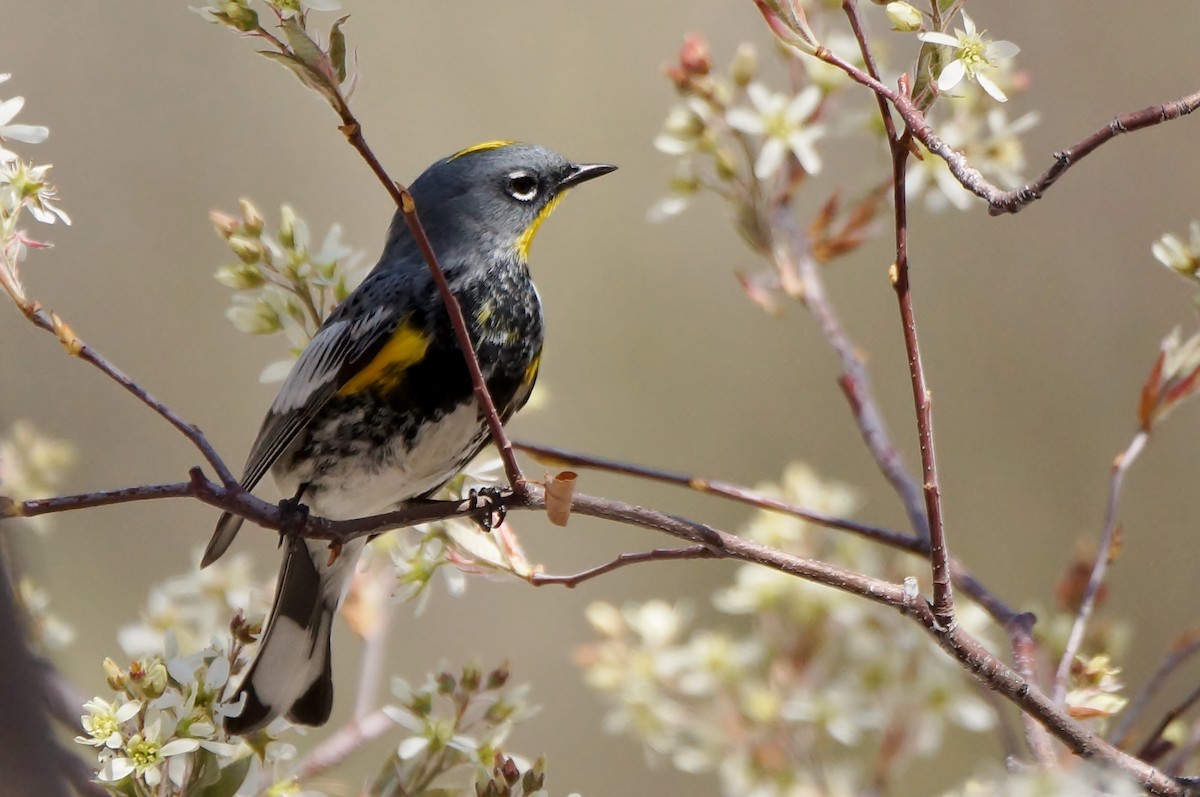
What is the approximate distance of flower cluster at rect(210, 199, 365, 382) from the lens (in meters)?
2.00

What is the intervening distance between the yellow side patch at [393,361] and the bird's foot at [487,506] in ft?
0.81

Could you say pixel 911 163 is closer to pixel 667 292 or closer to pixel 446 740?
pixel 446 740

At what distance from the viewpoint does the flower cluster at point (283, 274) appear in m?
2.00

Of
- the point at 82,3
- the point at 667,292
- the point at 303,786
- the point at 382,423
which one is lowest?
the point at 303,786

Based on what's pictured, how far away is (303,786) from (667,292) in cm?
370

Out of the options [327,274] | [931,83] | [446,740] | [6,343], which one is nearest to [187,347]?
[6,343]

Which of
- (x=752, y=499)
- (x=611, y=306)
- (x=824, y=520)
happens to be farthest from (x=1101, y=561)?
(x=611, y=306)

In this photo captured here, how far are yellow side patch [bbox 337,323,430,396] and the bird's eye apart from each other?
55 centimetres

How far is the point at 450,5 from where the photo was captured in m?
5.79

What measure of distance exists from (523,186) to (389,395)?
2.24 ft

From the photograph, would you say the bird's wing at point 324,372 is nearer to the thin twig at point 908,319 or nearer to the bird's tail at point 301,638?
the bird's tail at point 301,638

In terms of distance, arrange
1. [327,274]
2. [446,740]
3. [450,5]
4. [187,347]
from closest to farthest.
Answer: [446,740] < [327,274] < [187,347] < [450,5]

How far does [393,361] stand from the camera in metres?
2.26

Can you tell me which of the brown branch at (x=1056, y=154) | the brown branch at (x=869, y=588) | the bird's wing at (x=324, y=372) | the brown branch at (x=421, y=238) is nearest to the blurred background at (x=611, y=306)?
the bird's wing at (x=324, y=372)
